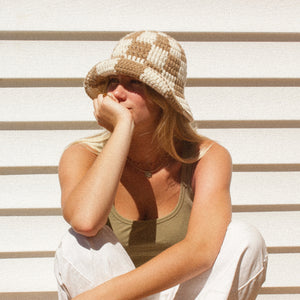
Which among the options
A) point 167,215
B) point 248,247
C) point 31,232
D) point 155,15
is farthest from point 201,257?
point 155,15

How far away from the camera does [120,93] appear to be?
1746 mm

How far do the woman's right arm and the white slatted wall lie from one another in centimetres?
63

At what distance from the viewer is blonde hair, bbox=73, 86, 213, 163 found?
1.86m

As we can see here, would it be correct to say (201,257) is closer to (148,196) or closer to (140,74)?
(148,196)

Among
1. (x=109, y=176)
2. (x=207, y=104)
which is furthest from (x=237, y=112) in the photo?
(x=109, y=176)

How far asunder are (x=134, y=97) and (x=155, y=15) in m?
0.83

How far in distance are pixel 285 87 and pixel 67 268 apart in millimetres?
1701

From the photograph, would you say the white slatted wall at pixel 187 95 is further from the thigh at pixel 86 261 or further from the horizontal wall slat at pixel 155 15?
the thigh at pixel 86 261

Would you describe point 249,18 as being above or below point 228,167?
above

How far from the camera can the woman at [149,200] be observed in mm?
1525

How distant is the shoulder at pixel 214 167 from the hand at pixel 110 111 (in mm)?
396

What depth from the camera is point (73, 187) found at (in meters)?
1.68

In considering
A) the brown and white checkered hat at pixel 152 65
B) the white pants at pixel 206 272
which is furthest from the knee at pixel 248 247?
the brown and white checkered hat at pixel 152 65

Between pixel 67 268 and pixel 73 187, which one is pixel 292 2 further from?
pixel 67 268
